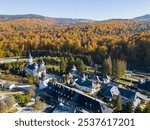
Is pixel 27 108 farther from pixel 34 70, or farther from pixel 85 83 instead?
pixel 34 70

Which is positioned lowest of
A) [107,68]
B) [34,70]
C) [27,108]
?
[27,108]

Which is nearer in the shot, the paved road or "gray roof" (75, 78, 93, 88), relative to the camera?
the paved road

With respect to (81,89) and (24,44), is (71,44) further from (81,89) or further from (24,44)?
(81,89)

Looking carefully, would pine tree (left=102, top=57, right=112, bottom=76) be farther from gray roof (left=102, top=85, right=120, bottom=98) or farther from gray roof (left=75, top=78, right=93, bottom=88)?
gray roof (left=102, top=85, right=120, bottom=98)

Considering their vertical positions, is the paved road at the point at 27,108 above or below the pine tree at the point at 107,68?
below

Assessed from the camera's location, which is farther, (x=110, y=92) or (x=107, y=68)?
(x=107, y=68)

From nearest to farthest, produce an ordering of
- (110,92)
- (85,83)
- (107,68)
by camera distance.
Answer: (110,92), (85,83), (107,68)

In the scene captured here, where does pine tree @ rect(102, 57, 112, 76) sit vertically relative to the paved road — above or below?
above

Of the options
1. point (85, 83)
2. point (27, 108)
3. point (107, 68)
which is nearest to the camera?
point (27, 108)

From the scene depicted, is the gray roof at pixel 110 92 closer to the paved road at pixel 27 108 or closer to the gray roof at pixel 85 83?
the gray roof at pixel 85 83

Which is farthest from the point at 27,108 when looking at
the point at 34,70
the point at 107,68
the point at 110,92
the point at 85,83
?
the point at 107,68

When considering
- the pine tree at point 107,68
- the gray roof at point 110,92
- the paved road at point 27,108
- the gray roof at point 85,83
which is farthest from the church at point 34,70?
the paved road at point 27,108

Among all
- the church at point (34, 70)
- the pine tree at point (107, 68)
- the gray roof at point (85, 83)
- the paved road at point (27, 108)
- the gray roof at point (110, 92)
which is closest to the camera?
the paved road at point (27, 108)

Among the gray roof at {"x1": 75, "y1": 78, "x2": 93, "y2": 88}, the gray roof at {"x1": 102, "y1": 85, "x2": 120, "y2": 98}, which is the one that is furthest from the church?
the gray roof at {"x1": 102, "y1": 85, "x2": 120, "y2": 98}
